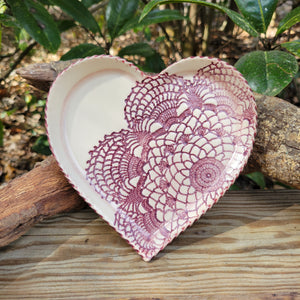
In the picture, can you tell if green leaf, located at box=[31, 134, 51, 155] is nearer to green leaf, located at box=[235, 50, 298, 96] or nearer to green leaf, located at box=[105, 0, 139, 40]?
green leaf, located at box=[105, 0, 139, 40]

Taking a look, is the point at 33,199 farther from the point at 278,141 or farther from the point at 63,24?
the point at 63,24

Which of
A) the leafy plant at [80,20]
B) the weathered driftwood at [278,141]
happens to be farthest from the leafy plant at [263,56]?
the leafy plant at [80,20]

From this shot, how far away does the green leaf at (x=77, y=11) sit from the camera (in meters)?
1.11

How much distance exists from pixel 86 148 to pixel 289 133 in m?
0.52

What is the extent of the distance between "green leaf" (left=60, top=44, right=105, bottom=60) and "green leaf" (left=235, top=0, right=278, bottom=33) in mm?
476

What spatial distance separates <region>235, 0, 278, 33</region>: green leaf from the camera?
91 cm

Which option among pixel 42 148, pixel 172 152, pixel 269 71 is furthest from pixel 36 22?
pixel 269 71

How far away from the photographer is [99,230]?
0.93 meters

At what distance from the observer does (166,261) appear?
0.84m

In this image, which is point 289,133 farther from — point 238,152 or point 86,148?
point 86,148

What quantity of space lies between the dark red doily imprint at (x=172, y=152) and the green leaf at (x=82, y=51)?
338 millimetres

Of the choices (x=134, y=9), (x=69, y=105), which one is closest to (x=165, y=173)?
(x=69, y=105)

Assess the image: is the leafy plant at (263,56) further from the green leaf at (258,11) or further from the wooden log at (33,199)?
the wooden log at (33,199)

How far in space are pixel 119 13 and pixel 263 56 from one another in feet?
1.78
